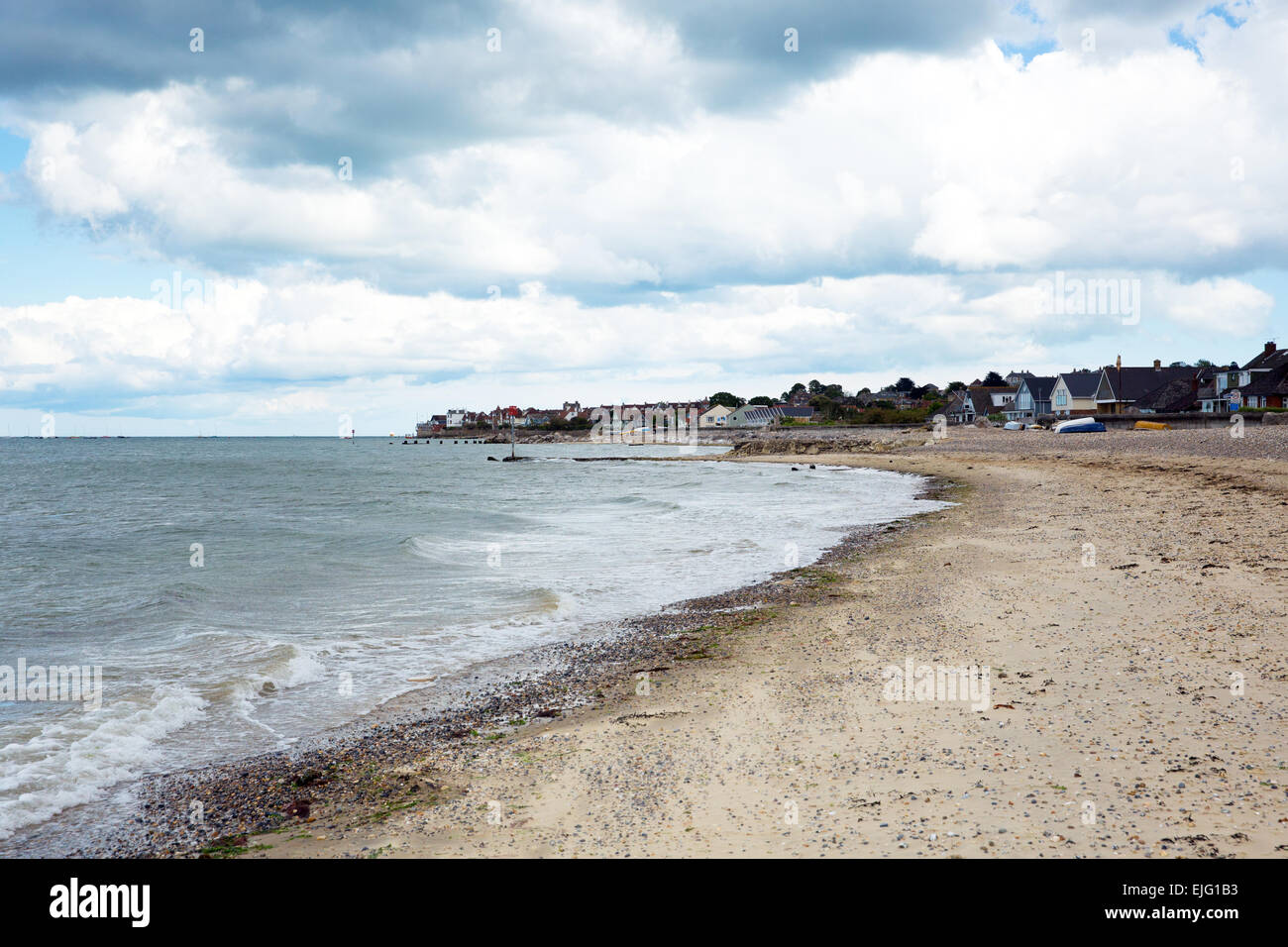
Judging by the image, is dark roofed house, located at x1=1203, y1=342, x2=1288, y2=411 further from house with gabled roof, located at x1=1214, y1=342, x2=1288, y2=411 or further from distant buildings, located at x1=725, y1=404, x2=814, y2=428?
distant buildings, located at x1=725, y1=404, x2=814, y2=428

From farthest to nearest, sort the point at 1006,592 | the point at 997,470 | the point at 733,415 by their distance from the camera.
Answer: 1. the point at 733,415
2. the point at 997,470
3. the point at 1006,592

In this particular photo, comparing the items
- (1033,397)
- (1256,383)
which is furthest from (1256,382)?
(1033,397)

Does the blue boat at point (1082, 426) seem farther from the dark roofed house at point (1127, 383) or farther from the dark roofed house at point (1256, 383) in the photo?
the dark roofed house at point (1127, 383)

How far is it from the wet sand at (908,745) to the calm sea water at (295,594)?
265cm

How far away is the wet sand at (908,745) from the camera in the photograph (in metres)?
4.80

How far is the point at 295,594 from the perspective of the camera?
1655cm

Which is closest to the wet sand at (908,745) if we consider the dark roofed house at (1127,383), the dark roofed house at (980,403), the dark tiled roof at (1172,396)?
the dark tiled roof at (1172,396)

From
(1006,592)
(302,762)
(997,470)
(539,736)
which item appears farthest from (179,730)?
(997,470)

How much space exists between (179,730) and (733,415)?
178013 millimetres

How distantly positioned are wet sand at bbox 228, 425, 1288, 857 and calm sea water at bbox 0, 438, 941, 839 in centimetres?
265

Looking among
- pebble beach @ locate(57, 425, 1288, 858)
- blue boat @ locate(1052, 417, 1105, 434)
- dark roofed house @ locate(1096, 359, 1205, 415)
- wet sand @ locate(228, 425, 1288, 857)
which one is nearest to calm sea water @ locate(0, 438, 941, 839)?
pebble beach @ locate(57, 425, 1288, 858)
